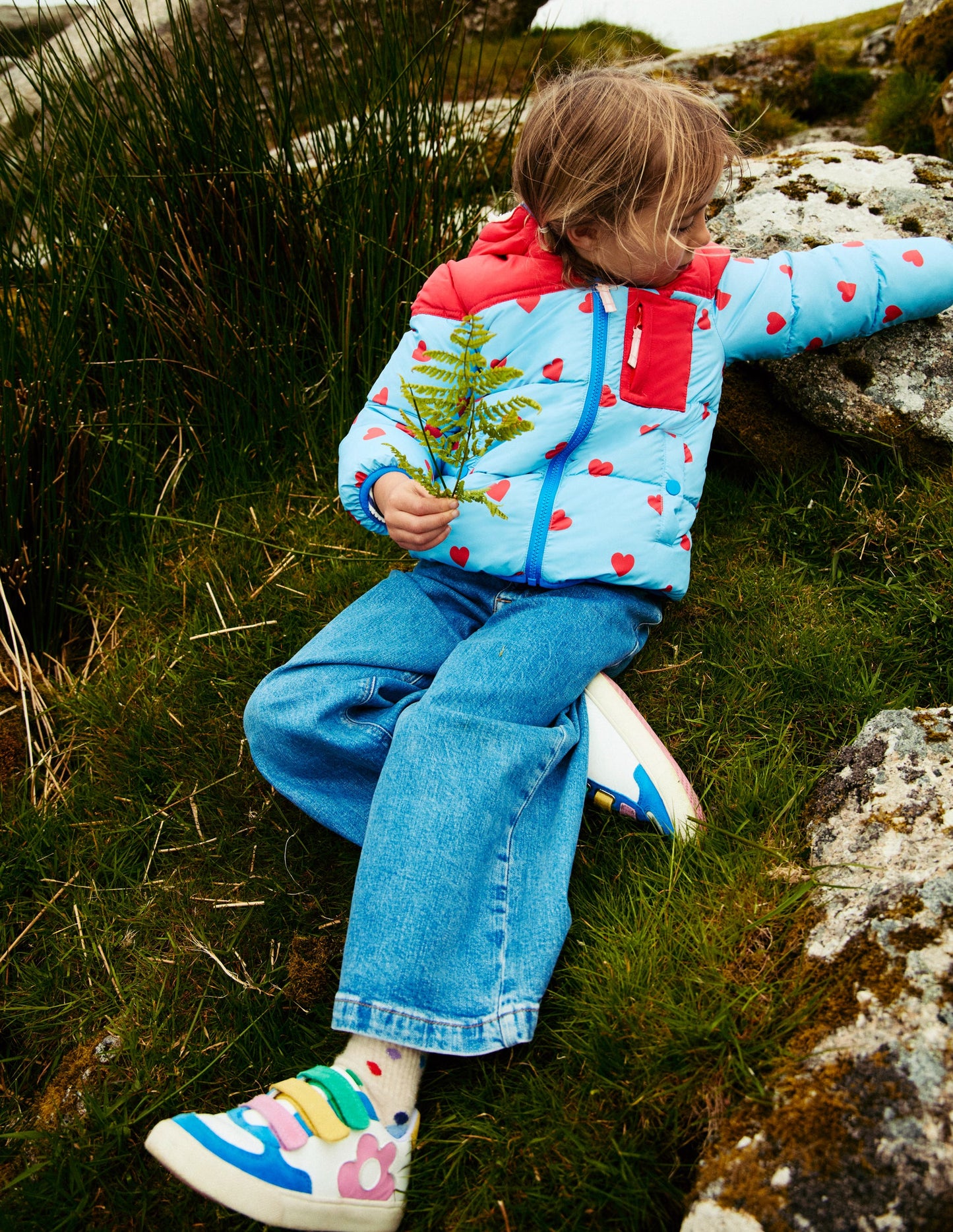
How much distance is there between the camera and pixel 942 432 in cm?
213

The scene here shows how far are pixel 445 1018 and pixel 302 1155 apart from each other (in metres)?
0.30

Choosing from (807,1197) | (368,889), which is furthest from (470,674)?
(807,1197)

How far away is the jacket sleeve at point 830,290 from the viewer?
2.01 m

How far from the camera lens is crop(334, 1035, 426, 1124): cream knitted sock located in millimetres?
1539

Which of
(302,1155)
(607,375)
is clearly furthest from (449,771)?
(607,375)

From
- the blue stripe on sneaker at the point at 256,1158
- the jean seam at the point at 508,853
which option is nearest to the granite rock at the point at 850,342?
the jean seam at the point at 508,853

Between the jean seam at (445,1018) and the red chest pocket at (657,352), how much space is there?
48.9 inches

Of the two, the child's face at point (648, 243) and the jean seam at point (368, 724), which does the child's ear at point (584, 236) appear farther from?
the jean seam at point (368, 724)

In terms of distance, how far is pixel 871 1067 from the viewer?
1.23 metres

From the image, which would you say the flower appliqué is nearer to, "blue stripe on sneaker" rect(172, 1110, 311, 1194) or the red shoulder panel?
"blue stripe on sneaker" rect(172, 1110, 311, 1194)

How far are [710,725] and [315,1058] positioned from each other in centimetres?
108

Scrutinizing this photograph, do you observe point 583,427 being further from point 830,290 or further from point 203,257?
point 203,257

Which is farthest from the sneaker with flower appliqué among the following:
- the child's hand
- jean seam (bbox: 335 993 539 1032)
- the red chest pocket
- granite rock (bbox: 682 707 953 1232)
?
the red chest pocket

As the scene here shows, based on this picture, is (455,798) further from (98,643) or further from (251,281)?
(251,281)
